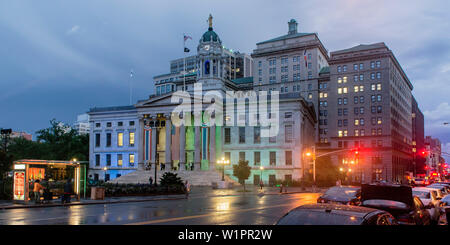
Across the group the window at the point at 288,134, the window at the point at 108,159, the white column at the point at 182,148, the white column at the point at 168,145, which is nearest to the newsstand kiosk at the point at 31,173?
the white column at the point at 182,148

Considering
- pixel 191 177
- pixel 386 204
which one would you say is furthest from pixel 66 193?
pixel 191 177

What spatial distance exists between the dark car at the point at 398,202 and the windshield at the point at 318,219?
6.84m

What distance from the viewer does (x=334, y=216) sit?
8391 mm

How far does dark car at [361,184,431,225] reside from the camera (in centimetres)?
1456

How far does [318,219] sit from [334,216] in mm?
335

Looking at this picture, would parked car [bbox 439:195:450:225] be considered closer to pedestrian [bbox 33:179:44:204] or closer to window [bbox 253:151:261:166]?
pedestrian [bbox 33:179:44:204]

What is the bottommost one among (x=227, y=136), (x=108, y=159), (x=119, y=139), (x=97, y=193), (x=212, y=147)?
(x=97, y=193)

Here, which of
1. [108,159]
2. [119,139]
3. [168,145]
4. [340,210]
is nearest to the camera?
[340,210]

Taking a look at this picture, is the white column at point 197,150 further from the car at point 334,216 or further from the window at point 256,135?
the car at point 334,216

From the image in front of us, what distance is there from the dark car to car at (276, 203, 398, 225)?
5.96 metres

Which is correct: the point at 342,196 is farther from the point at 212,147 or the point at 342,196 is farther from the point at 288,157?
the point at 212,147

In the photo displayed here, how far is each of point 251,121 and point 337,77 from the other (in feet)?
125

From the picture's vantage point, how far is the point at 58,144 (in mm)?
100000
